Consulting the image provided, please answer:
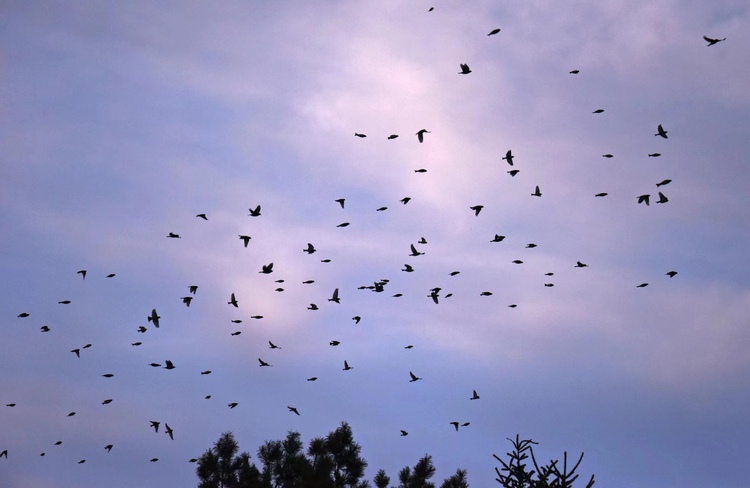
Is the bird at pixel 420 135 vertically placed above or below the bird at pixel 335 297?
above

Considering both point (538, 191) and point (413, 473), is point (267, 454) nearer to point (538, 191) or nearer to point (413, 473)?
point (413, 473)

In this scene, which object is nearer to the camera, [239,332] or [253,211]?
[253,211]

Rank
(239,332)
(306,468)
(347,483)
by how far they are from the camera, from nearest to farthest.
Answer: (306,468), (347,483), (239,332)

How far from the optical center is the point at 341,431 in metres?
44.8

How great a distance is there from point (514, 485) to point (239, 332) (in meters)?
33.6

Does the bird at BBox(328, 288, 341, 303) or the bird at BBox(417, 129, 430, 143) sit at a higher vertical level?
the bird at BBox(417, 129, 430, 143)

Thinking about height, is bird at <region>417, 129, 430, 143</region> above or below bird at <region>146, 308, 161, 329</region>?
above

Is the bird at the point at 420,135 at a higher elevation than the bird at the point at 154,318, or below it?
higher

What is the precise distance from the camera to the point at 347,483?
1745 inches

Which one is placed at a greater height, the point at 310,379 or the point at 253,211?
the point at 253,211

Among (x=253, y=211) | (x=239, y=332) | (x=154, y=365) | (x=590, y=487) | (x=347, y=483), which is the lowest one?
(x=590, y=487)

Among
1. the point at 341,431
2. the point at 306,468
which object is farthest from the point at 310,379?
the point at 306,468

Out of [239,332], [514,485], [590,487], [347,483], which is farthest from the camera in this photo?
[239,332]

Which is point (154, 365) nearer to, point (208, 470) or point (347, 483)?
point (208, 470)
